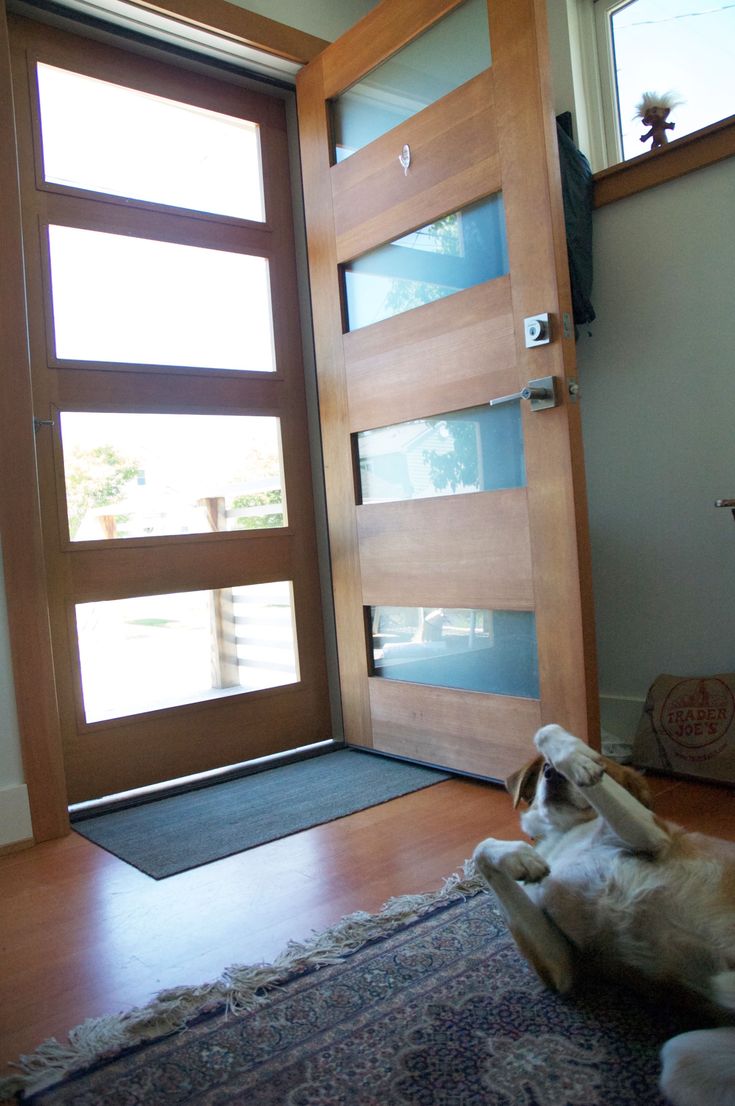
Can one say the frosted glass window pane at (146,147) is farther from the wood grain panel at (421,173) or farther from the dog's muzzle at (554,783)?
the dog's muzzle at (554,783)

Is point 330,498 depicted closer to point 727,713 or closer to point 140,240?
point 140,240

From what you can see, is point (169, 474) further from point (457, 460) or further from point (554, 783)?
point (554, 783)

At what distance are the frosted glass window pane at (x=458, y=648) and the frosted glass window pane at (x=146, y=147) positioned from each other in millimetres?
1481

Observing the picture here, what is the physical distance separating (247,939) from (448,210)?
1.87 meters

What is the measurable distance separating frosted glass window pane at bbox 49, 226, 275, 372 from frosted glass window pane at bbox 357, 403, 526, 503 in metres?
0.56

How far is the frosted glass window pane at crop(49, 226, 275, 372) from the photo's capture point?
8.04 ft

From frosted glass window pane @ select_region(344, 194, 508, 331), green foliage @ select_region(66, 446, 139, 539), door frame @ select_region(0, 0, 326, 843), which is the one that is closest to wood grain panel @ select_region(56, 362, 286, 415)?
green foliage @ select_region(66, 446, 139, 539)

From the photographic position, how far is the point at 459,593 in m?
2.35

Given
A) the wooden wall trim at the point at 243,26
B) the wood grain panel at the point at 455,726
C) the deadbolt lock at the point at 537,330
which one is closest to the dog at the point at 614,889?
the wood grain panel at the point at 455,726

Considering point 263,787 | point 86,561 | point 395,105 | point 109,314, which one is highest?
point 395,105

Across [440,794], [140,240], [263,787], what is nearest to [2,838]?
[263,787]

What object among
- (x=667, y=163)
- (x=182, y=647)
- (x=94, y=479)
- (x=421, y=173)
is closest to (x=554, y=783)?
(x=182, y=647)

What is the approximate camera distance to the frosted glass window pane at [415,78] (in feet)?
7.27

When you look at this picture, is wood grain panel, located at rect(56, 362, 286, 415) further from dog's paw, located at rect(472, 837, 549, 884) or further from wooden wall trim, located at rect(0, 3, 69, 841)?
dog's paw, located at rect(472, 837, 549, 884)
